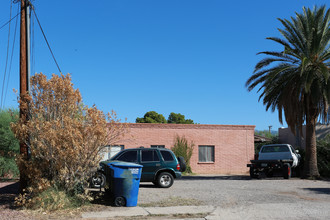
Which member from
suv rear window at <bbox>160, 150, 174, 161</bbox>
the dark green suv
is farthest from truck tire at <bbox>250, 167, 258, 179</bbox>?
suv rear window at <bbox>160, 150, 174, 161</bbox>

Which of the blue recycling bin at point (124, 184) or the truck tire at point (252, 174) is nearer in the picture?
the blue recycling bin at point (124, 184)

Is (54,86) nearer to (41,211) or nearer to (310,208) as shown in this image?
(41,211)

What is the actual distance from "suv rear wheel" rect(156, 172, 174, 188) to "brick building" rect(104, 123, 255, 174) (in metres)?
12.8

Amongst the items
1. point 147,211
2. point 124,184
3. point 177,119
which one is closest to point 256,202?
point 147,211

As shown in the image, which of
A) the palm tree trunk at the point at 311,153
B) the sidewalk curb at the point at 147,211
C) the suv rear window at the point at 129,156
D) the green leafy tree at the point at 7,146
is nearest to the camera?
the sidewalk curb at the point at 147,211

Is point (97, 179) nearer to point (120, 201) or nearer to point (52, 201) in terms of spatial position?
point (120, 201)

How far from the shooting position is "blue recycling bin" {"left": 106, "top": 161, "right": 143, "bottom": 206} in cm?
1041

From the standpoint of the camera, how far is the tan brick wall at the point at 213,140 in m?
28.7

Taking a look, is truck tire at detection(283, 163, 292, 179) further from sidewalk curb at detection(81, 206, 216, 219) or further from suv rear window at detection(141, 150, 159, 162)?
sidewalk curb at detection(81, 206, 216, 219)

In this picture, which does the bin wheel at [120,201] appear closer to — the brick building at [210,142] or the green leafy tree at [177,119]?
the brick building at [210,142]

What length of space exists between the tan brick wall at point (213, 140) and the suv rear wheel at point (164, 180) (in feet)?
42.0

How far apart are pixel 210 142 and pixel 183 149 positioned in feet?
9.26

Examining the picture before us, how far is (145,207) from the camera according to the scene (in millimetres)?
10398

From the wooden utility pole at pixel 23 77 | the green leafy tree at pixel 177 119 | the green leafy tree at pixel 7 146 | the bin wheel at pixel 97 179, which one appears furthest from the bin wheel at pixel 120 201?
Result: the green leafy tree at pixel 177 119
